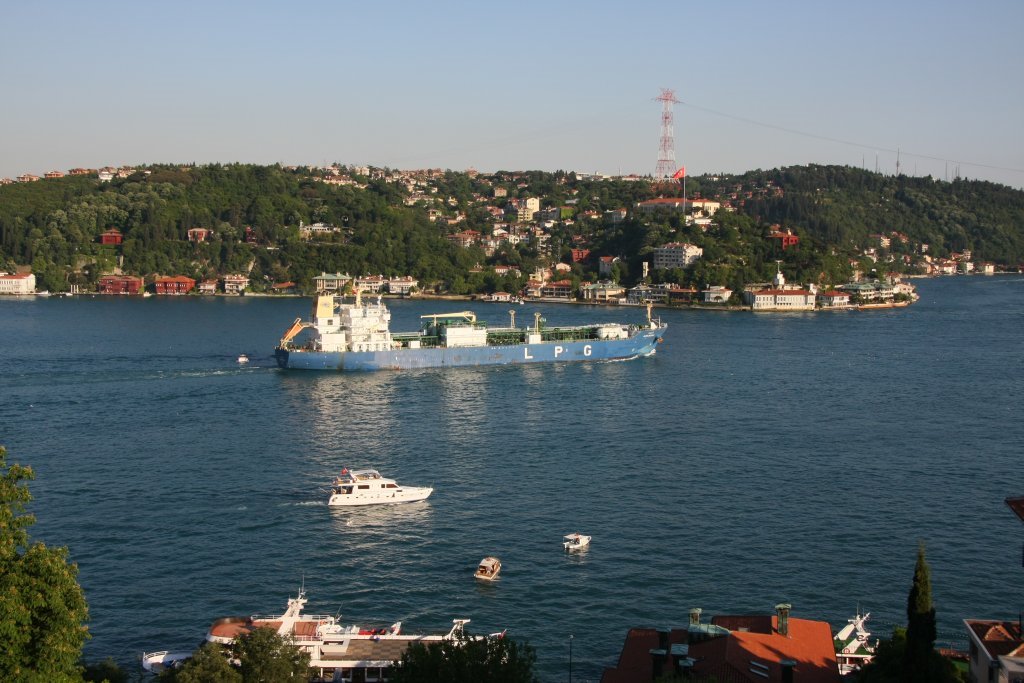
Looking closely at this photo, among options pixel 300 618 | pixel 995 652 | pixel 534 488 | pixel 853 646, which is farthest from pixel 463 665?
pixel 534 488

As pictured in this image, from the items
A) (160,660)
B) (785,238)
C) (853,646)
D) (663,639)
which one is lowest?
(160,660)

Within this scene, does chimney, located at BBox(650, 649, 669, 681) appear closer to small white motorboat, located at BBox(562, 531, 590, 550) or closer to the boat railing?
the boat railing

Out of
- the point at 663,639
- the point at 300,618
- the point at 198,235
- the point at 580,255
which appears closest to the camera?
the point at 663,639

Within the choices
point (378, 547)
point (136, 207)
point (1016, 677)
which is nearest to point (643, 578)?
point (378, 547)

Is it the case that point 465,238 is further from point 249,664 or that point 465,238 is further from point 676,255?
point 249,664

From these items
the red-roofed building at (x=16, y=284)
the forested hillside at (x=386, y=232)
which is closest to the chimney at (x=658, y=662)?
the forested hillside at (x=386, y=232)

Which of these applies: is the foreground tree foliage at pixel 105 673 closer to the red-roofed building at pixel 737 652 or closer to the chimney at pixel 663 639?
the red-roofed building at pixel 737 652

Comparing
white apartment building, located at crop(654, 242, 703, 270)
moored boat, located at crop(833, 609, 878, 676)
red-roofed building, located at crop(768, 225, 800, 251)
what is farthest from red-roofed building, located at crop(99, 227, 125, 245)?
moored boat, located at crop(833, 609, 878, 676)
